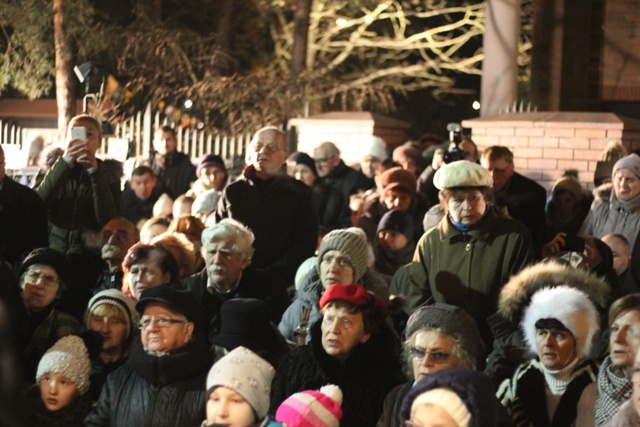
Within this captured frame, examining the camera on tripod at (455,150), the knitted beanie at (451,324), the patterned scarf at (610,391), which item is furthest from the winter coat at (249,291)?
the camera on tripod at (455,150)

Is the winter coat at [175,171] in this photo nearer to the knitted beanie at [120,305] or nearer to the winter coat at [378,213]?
the winter coat at [378,213]

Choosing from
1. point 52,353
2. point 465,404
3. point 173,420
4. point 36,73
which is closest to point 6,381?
point 465,404

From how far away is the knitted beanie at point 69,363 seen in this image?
6.01 m

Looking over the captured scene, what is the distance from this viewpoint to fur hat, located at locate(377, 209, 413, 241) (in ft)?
28.8

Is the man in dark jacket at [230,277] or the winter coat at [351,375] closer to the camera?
the winter coat at [351,375]

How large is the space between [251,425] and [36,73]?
51.0 ft

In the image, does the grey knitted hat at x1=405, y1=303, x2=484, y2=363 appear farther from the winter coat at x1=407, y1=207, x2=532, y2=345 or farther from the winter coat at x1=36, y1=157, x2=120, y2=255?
the winter coat at x1=36, y1=157, x2=120, y2=255

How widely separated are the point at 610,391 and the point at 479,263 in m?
1.53

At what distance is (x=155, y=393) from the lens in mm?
5703

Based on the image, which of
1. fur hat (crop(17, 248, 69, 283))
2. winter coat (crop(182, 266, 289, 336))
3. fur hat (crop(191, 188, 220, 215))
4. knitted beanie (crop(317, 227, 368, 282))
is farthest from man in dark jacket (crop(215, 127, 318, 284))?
fur hat (crop(191, 188, 220, 215))

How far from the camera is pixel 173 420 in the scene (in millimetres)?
5652

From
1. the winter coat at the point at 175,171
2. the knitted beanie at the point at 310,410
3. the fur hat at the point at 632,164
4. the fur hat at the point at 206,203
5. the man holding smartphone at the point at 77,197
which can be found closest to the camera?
the knitted beanie at the point at 310,410

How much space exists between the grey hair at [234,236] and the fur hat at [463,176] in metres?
1.13

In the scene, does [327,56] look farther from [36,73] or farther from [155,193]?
[155,193]
